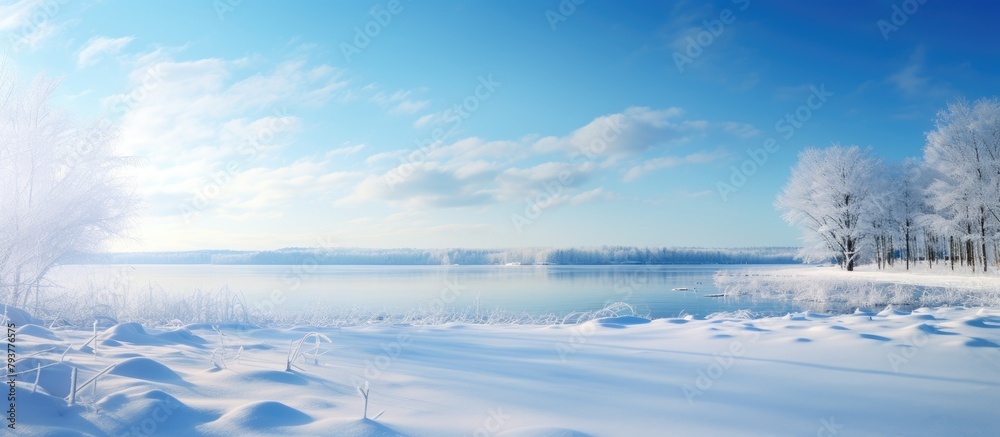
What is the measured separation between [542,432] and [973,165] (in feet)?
107

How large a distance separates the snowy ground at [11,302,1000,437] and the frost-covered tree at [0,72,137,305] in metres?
4.99

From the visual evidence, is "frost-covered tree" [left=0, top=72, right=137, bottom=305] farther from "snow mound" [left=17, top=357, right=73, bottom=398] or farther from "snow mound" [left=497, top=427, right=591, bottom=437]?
"snow mound" [left=497, top=427, right=591, bottom=437]

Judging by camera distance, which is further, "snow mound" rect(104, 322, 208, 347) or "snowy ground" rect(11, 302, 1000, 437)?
"snow mound" rect(104, 322, 208, 347)

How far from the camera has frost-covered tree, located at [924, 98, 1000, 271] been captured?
975 inches

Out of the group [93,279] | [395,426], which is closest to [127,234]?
[93,279]

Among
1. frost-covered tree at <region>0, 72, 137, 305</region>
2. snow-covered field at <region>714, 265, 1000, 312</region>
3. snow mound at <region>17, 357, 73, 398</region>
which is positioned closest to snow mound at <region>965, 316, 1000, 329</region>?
snow-covered field at <region>714, 265, 1000, 312</region>

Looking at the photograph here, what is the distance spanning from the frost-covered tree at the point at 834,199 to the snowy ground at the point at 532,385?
3242cm

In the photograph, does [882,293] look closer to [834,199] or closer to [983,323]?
[983,323]

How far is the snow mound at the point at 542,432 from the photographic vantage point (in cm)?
315

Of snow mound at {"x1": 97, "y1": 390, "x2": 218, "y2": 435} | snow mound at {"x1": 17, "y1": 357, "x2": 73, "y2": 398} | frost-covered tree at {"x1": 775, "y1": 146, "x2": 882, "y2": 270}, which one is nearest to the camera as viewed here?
snow mound at {"x1": 97, "y1": 390, "x2": 218, "y2": 435}

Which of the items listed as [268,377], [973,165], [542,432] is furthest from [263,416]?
[973,165]

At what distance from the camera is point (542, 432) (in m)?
3.18

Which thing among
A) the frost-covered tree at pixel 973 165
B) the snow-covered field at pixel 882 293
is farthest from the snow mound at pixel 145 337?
the frost-covered tree at pixel 973 165

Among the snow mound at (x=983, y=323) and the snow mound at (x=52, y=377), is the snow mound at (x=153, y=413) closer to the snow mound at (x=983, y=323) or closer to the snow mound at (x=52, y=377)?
the snow mound at (x=52, y=377)
